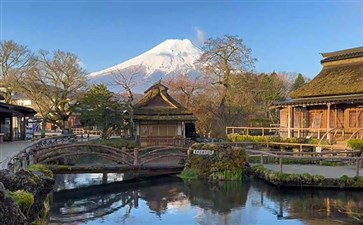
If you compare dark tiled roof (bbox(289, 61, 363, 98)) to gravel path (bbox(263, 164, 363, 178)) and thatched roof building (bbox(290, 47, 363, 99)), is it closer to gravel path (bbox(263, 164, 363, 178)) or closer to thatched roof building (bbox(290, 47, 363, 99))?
thatched roof building (bbox(290, 47, 363, 99))

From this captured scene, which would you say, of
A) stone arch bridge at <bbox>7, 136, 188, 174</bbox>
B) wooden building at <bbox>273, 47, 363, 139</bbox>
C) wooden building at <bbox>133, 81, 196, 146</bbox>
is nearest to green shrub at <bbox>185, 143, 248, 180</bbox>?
stone arch bridge at <bbox>7, 136, 188, 174</bbox>

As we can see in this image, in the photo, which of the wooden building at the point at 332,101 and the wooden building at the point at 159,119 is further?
the wooden building at the point at 159,119

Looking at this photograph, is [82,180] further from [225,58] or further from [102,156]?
[225,58]

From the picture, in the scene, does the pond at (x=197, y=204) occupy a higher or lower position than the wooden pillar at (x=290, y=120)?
lower

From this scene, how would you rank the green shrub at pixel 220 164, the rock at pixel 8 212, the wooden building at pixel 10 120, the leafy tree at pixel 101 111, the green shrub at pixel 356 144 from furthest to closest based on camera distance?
the leafy tree at pixel 101 111, the wooden building at pixel 10 120, the green shrub at pixel 356 144, the green shrub at pixel 220 164, the rock at pixel 8 212

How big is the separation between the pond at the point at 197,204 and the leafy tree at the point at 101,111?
1432 centimetres

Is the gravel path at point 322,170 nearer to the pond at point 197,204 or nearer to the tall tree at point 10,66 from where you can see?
the pond at point 197,204

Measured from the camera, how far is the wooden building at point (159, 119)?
27909 millimetres

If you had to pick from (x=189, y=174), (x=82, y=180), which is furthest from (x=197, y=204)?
(x=82, y=180)

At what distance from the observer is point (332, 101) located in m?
23.8

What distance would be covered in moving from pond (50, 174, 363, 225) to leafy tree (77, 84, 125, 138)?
1432 cm

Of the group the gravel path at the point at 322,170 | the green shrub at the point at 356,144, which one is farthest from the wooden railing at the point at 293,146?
the gravel path at the point at 322,170

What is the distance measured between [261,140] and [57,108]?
2213 cm

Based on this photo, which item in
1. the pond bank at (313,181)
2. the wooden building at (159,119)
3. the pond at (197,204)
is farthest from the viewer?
the wooden building at (159,119)
